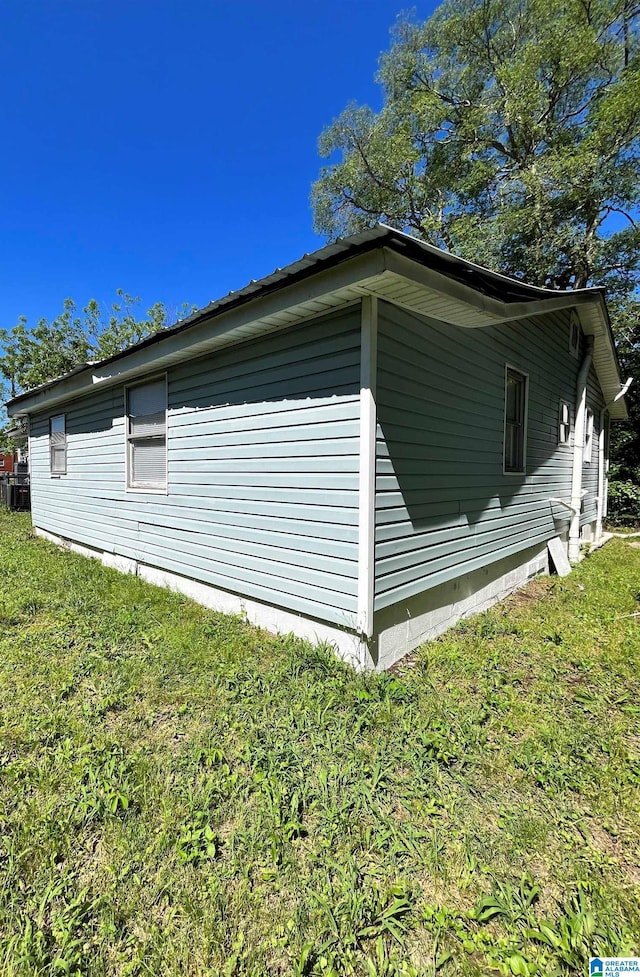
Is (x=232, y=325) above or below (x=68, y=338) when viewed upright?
below

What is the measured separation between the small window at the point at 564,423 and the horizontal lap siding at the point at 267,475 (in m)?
5.15

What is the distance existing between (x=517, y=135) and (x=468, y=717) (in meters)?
15.7

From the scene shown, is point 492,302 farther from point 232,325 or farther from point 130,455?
point 130,455

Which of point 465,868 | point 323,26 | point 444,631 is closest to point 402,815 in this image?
point 465,868

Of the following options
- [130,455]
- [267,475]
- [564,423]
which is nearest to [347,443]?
[267,475]

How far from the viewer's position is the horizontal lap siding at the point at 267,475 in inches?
120

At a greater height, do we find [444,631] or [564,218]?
[564,218]

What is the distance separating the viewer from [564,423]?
678 cm

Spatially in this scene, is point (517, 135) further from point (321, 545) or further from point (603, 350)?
point (321, 545)

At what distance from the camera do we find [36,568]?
232 inches

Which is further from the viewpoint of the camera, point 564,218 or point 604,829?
point 564,218

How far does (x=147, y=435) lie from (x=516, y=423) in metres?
4.86

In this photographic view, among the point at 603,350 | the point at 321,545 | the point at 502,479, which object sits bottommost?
the point at 321,545

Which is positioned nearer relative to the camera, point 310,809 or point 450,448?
point 310,809
